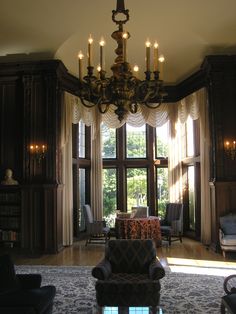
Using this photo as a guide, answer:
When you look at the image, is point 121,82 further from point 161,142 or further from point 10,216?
point 161,142

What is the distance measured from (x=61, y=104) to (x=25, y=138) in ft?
3.98

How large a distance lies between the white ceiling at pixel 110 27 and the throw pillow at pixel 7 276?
4.44m

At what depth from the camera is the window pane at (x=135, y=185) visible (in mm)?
10509

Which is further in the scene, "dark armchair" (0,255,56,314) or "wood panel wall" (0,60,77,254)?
"wood panel wall" (0,60,77,254)

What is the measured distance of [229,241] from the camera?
23.3 ft

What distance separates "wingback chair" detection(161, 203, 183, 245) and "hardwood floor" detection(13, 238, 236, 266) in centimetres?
33

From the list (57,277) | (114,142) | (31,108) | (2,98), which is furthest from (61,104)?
(57,277)

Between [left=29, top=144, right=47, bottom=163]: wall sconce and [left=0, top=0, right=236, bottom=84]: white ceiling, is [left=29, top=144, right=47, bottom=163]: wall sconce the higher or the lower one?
the lower one

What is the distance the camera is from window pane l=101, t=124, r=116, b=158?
1066cm

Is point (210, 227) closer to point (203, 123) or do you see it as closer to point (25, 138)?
point (203, 123)

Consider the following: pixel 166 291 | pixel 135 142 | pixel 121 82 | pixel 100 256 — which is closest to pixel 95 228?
pixel 100 256

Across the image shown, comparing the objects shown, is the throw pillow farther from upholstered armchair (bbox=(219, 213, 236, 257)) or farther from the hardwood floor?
upholstered armchair (bbox=(219, 213, 236, 257))

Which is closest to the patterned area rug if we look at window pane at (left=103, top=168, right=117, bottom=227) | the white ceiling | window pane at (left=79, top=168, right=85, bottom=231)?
window pane at (left=79, top=168, right=85, bottom=231)

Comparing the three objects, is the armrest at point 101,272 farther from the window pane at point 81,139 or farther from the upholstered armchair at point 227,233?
the window pane at point 81,139
